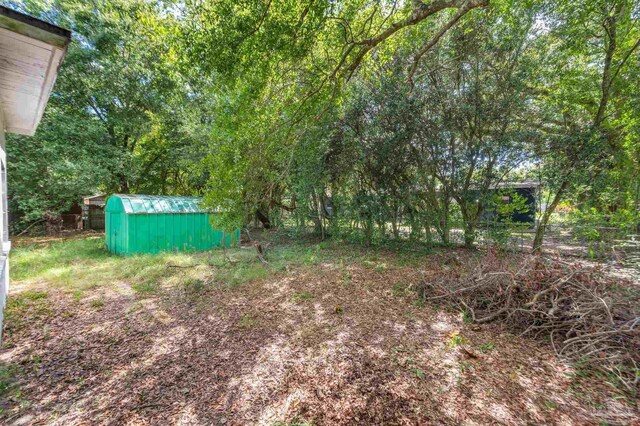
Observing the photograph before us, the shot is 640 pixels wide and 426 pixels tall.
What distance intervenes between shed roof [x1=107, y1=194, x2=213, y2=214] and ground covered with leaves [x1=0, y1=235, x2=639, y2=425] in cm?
318

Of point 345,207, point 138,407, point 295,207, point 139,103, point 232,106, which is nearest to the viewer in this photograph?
point 138,407

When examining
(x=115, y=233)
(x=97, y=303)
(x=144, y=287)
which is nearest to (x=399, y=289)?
(x=144, y=287)

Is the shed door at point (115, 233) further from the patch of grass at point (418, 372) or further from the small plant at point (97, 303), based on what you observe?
the patch of grass at point (418, 372)

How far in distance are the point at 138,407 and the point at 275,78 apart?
5.08 metres

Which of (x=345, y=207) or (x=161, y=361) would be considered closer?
(x=161, y=361)

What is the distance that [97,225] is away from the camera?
13844 millimetres

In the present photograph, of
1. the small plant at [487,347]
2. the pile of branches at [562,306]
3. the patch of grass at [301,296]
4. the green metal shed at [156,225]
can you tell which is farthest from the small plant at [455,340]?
the green metal shed at [156,225]

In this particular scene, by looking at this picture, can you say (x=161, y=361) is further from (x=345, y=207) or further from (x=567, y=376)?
(x=345, y=207)

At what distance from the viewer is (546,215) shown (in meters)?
6.61

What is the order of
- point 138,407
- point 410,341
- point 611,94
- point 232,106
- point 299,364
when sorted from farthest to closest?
point 611,94, point 232,106, point 410,341, point 299,364, point 138,407

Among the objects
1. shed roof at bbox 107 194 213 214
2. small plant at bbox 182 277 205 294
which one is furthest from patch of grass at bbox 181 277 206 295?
shed roof at bbox 107 194 213 214

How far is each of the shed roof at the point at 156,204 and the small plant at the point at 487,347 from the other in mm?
6616

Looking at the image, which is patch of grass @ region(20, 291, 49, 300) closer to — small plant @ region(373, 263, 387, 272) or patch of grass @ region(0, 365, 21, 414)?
patch of grass @ region(0, 365, 21, 414)

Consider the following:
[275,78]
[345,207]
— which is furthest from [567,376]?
[345,207]
